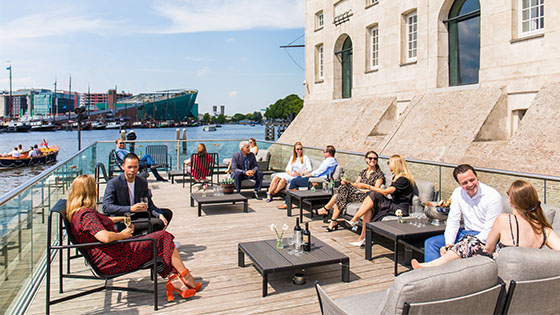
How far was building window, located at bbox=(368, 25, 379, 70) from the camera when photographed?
60.7ft

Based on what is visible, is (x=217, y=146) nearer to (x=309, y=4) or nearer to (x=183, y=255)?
(x=183, y=255)

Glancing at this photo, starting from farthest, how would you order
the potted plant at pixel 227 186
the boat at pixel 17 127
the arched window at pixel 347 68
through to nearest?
the boat at pixel 17 127 < the arched window at pixel 347 68 < the potted plant at pixel 227 186

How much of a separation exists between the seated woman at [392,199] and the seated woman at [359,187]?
1.52 ft

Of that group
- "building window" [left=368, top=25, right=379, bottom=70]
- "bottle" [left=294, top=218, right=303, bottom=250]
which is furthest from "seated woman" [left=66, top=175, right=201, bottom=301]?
"building window" [left=368, top=25, right=379, bottom=70]

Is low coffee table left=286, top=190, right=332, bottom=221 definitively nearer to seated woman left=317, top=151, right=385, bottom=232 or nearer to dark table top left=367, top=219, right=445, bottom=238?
seated woman left=317, top=151, right=385, bottom=232

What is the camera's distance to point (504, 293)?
2.33 meters

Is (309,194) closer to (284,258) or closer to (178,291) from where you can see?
(284,258)

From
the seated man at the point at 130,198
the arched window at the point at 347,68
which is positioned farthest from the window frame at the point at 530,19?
the seated man at the point at 130,198

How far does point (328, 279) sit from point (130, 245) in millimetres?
2061

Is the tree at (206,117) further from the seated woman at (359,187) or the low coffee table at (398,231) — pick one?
the low coffee table at (398,231)

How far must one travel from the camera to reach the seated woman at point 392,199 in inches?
224

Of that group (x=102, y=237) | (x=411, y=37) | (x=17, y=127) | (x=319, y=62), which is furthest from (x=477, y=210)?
(x=17, y=127)

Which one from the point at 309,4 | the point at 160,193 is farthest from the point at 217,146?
the point at 309,4

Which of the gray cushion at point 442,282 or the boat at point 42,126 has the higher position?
the boat at point 42,126
